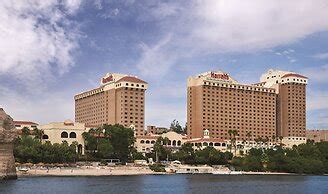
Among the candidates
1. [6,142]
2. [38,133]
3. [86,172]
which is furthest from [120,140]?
[6,142]

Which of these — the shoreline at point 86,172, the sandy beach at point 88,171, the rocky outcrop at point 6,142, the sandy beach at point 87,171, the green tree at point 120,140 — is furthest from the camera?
the green tree at point 120,140

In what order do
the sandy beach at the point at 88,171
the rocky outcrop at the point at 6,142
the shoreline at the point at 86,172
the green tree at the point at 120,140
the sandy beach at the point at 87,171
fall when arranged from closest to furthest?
the rocky outcrop at the point at 6,142 → the shoreline at the point at 86,172 → the sandy beach at the point at 88,171 → the sandy beach at the point at 87,171 → the green tree at the point at 120,140

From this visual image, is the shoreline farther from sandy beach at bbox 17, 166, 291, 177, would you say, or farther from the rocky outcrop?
the rocky outcrop

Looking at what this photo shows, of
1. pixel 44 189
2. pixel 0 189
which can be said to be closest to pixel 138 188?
pixel 44 189

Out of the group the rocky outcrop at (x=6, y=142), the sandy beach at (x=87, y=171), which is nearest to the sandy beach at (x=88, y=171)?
the sandy beach at (x=87, y=171)

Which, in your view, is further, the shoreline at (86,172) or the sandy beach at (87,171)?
the sandy beach at (87,171)

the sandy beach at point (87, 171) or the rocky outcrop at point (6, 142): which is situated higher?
the rocky outcrop at point (6, 142)

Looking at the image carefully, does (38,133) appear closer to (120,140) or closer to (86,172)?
(120,140)

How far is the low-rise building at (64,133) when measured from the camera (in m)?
175

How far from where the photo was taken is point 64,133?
581 ft

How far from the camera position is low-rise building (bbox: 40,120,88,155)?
175000 millimetres

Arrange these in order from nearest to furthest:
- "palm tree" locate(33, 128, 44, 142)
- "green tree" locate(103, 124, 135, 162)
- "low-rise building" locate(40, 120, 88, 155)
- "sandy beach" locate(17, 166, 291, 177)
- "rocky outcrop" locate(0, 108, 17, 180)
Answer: "rocky outcrop" locate(0, 108, 17, 180) < "sandy beach" locate(17, 166, 291, 177) < "green tree" locate(103, 124, 135, 162) < "palm tree" locate(33, 128, 44, 142) < "low-rise building" locate(40, 120, 88, 155)

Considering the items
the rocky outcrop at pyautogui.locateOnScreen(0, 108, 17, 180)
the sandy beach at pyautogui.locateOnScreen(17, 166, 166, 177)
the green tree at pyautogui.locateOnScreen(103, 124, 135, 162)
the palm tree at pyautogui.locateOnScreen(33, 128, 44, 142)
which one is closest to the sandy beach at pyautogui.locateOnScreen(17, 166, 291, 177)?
the sandy beach at pyautogui.locateOnScreen(17, 166, 166, 177)

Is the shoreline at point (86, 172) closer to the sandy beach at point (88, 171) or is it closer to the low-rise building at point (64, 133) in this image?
the sandy beach at point (88, 171)
